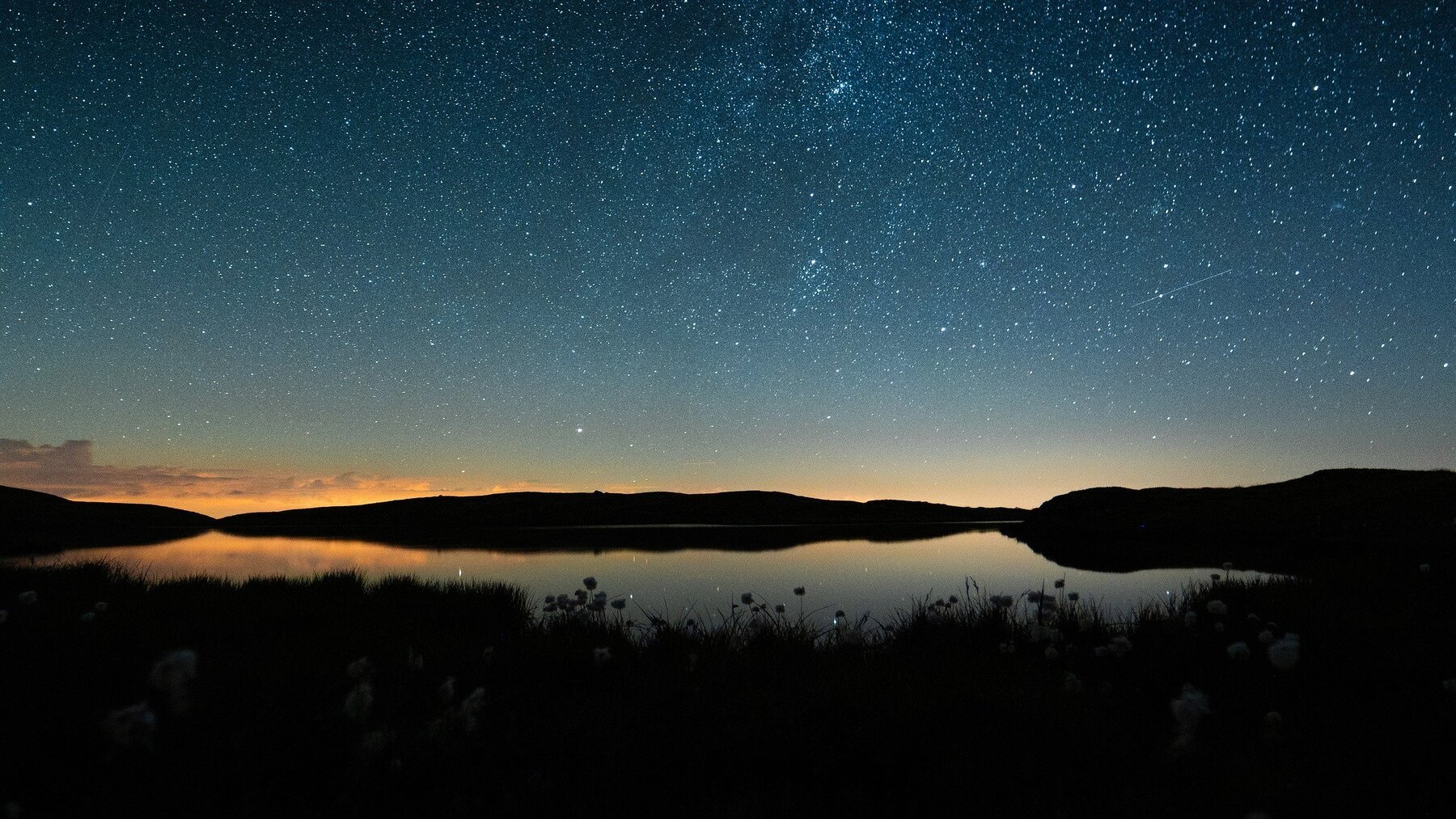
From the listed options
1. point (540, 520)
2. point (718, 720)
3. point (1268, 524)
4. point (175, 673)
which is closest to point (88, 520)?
point (540, 520)

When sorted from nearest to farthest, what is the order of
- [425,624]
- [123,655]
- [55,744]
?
1. [55,744]
2. [123,655]
3. [425,624]

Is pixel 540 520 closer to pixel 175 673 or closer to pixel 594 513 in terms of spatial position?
pixel 594 513

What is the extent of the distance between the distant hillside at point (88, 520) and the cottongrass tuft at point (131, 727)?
1649 inches

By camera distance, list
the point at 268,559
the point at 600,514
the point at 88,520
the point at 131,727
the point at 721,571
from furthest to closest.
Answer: the point at 600,514 → the point at 88,520 → the point at 268,559 → the point at 721,571 → the point at 131,727

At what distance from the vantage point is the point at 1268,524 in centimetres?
3597

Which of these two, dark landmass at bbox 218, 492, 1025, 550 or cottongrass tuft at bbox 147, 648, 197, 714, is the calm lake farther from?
dark landmass at bbox 218, 492, 1025, 550

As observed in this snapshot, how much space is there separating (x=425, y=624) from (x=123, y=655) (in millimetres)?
3220

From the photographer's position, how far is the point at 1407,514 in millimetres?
27984

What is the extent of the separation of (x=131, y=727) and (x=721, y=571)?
17.5 m

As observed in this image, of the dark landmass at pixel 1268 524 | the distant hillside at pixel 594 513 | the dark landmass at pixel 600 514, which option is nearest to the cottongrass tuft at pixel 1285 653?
the dark landmass at pixel 1268 524

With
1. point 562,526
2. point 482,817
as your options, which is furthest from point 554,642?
point 562,526

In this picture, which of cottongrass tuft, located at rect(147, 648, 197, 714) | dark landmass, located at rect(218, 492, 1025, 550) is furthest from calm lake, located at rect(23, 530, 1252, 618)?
dark landmass, located at rect(218, 492, 1025, 550)

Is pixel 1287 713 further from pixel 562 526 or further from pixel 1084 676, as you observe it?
pixel 562 526

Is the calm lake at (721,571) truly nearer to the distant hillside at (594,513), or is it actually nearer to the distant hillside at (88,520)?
the distant hillside at (88,520)
